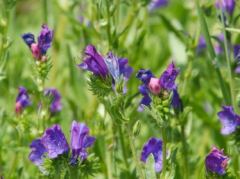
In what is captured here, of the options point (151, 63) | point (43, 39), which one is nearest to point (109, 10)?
point (43, 39)

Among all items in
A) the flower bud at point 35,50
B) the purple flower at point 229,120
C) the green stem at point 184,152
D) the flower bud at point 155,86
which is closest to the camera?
the flower bud at point 155,86

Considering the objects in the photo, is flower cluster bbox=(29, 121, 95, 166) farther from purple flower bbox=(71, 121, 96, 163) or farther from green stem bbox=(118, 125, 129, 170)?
green stem bbox=(118, 125, 129, 170)

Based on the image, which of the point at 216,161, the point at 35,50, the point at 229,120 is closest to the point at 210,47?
the point at 229,120

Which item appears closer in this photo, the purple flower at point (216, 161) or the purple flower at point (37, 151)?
the purple flower at point (216, 161)

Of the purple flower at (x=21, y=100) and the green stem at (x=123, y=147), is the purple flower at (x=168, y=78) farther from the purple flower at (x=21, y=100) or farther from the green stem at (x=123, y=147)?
the purple flower at (x=21, y=100)

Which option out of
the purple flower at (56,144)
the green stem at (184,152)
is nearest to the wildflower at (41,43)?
the purple flower at (56,144)
